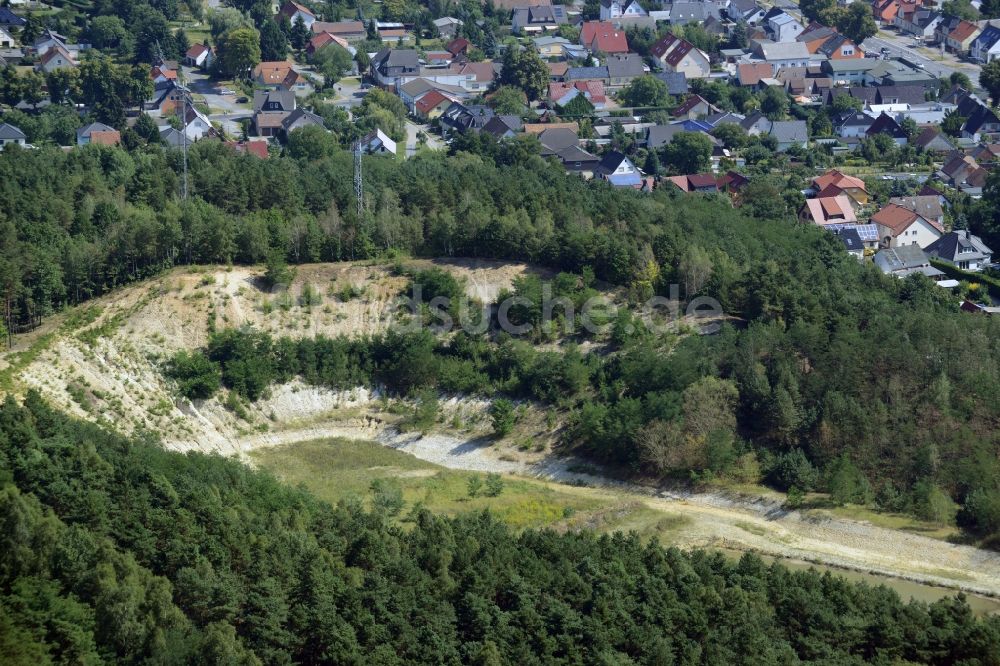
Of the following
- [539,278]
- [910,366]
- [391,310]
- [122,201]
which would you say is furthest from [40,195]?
[910,366]

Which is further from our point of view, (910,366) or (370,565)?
(910,366)

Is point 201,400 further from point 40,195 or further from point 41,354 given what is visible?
point 40,195

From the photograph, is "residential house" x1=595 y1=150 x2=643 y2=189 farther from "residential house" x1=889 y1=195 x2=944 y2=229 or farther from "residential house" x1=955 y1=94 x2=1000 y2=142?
"residential house" x1=955 y1=94 x2=1000 y2=142

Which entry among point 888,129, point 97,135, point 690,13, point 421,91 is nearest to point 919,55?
point 690,13

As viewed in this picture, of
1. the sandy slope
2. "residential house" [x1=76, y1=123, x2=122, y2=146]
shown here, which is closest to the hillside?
the sandy slope

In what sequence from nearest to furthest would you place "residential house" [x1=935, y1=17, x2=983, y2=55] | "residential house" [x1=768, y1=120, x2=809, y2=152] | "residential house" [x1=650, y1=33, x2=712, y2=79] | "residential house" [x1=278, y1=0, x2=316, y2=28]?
"residential house" [x1=768, y1=120, x2=809, y2=152] < "residential house" [x1=650, y1=33, x2=712, y2=79] < "residential house" [x1=935, y1=17, x2=983, y2=55] < "residential house" [x1=278, y1=0, x2=316, y2=28]

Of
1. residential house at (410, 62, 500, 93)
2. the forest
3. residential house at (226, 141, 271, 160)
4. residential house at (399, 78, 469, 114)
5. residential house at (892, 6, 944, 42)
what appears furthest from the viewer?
residential house at (892, 6, 944, 42)
